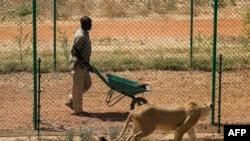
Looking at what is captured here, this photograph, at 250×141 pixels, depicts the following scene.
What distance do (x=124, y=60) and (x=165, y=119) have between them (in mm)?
7078

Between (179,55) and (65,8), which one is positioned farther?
(65,8)

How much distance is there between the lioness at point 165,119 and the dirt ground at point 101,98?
37.6 inches

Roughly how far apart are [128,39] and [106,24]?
3.13 m

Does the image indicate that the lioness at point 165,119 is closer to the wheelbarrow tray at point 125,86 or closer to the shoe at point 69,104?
the wheelbarrow tray at point 125,86

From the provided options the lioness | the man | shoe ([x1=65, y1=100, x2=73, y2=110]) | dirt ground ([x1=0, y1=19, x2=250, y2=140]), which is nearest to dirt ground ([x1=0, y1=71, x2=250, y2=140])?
dirt ground ([x1=0, y1=19, x2=250, y2=140])

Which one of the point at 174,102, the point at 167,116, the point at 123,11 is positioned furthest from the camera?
the point at 123,11

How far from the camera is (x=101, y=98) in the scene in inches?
550

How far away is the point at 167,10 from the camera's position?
26.8 metres

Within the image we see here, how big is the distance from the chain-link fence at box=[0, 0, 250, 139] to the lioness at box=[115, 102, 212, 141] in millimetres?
672

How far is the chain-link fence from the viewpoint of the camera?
42.0ft

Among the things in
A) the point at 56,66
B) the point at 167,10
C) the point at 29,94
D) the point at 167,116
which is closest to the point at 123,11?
the point at 167,10

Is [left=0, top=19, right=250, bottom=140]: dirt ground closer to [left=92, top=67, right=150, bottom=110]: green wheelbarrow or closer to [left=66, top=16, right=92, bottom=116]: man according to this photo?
[left=66, top=16, right=92, bottom=116]: man

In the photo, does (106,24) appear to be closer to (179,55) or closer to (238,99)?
(179,55)

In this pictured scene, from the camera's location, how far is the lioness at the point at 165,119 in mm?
10180
